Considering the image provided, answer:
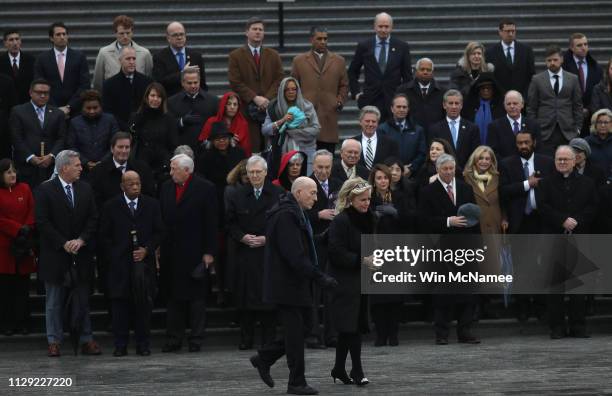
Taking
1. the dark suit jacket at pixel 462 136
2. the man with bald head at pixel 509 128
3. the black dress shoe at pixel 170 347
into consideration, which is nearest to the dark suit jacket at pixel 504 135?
the man with bald head at pixel 509 128

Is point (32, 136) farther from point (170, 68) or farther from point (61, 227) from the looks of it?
point (170, 68)

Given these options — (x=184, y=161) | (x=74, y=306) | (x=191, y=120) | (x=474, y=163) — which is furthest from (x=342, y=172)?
(x=74, y=306)

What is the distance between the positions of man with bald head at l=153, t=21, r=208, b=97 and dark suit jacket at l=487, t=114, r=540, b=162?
371cm

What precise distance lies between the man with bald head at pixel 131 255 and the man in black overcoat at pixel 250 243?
88cm

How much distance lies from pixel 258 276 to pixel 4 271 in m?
2.82

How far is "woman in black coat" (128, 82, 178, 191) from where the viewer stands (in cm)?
1814

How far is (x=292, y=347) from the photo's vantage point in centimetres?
1391

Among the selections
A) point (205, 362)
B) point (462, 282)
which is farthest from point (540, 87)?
point (205, 362)

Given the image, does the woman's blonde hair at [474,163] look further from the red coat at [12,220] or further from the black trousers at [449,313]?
the red coat at [12,220]

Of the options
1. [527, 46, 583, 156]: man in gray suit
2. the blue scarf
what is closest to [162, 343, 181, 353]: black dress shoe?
the blue scarf

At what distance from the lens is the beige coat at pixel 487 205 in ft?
58.8

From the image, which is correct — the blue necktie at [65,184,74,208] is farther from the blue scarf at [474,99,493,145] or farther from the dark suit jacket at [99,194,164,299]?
the blue scarf at [474,99,493,145]

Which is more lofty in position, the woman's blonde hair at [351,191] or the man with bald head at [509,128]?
the man with bald head at [509,128]

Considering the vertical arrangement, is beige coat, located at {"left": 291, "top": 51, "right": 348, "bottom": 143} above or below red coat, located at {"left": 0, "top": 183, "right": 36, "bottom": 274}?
above
